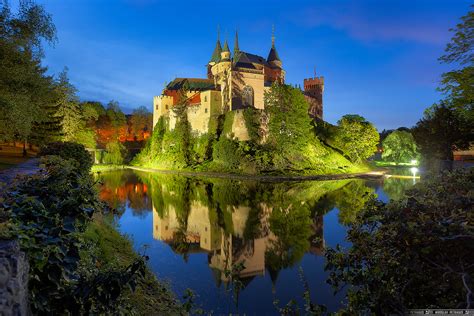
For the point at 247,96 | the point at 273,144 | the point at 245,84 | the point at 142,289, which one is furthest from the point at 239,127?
the point at 142,289

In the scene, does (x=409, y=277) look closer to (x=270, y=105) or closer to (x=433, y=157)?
A: (x=270, y=105)

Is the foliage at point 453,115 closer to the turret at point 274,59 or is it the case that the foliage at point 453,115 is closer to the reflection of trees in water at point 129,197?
the reflection of trees in water at point 129,197

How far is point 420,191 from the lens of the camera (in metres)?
7.30

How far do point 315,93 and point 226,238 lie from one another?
69674 mm

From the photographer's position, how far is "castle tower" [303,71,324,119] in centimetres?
7650

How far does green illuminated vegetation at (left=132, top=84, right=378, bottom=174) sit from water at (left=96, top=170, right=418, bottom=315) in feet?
46.5

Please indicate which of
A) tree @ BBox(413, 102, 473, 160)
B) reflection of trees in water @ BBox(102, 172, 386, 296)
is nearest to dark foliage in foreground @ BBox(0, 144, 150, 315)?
reflection of trees in water @ BBox(102, 172, 386, 296)

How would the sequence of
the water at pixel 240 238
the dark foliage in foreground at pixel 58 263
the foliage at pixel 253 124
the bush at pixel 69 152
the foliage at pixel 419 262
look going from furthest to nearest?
the foliage at pixel 253 124 < the bush at pixel 69 152 < the water at pixel 240 238 < the foliage at pixel 419 262 < the dark foliage in foreground at pixel 58 263

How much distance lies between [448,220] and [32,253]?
16.9 ft

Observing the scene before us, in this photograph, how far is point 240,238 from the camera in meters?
15.2

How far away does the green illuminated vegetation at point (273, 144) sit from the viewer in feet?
141

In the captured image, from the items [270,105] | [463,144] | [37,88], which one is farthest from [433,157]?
[37,88]

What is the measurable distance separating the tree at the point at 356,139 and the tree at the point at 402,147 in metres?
7.98

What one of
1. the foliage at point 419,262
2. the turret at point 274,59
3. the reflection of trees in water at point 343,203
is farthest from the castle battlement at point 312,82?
the foliage at point 419,262
